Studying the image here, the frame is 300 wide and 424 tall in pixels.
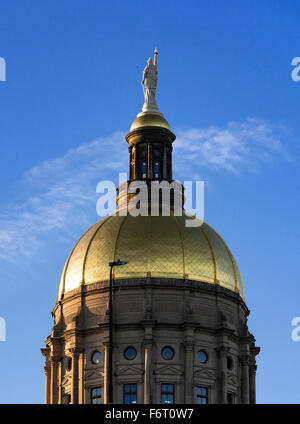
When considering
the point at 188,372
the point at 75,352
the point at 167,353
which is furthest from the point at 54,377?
the point at 188,372

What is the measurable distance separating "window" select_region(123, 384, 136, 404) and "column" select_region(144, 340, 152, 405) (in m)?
1.22

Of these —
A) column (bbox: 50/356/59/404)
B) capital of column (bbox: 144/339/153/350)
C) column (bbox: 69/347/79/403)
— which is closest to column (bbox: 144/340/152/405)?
capital of column (bbox: 144/339/153/350)

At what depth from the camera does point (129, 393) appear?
297ft

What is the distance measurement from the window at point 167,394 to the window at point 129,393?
2.14 metres

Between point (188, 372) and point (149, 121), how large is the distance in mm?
24051

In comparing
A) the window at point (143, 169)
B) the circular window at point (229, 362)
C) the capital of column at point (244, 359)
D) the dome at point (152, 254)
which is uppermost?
the window at point (143, 169)

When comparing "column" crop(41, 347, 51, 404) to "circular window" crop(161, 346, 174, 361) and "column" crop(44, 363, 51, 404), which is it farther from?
"circular window" crop(161, 346, 174, 361)

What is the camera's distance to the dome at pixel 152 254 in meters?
94.2

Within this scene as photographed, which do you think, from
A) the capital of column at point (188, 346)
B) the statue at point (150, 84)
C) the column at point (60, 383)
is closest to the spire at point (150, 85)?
the statue at point (150, 84)

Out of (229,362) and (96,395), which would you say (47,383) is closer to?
(96,395)

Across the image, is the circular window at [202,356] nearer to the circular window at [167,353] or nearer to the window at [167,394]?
the circular window at [167,353]

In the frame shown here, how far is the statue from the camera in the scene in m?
107

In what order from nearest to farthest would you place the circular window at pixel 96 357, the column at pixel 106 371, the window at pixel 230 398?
the column at pixel 106 371
the window at pixel 230 398
the circular window at pixel 96 357
